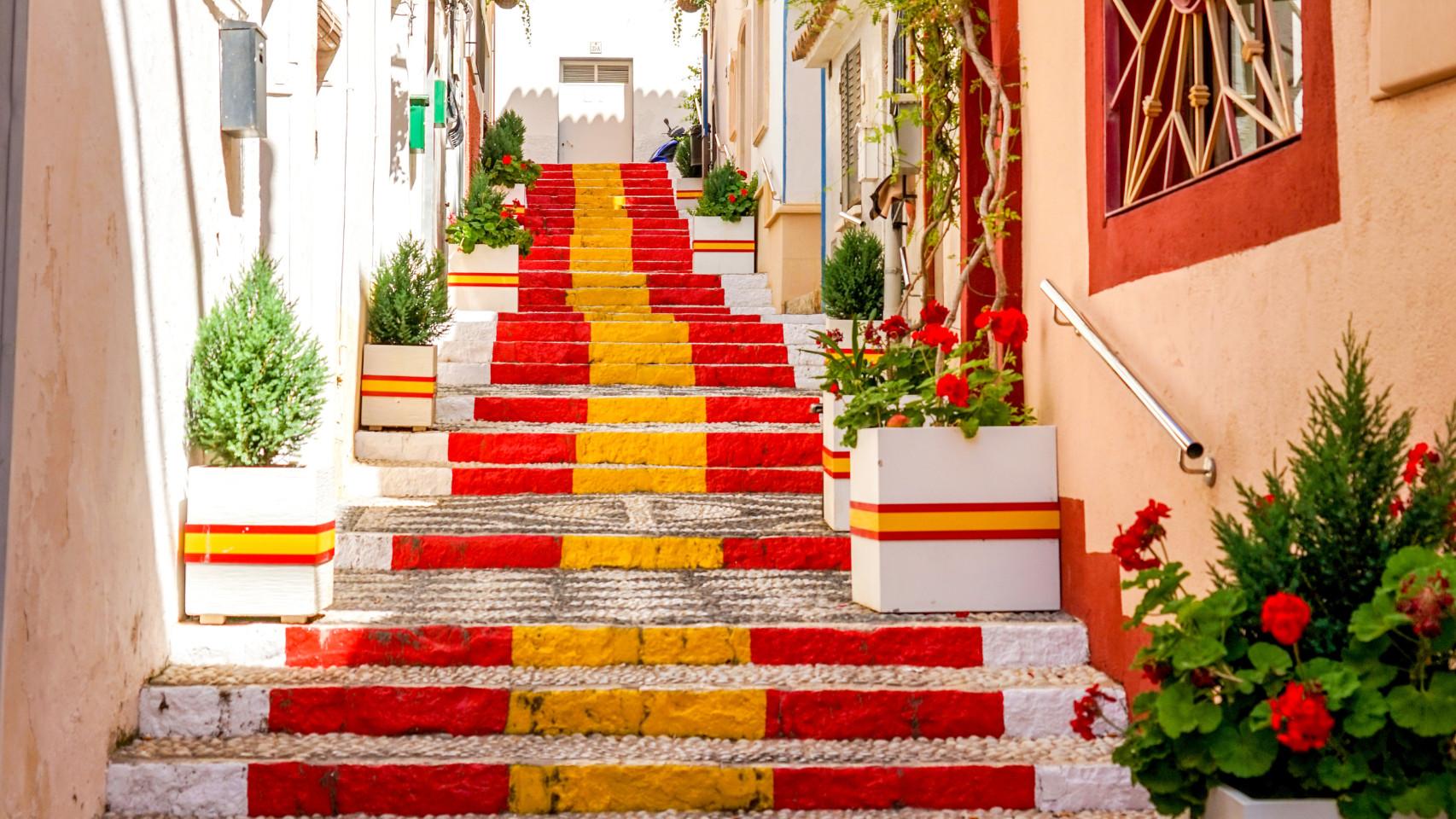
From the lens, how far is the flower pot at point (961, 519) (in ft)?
14.1

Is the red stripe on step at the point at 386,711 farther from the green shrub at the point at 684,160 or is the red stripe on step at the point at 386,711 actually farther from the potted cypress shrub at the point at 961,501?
the green shrub at the point at 684,160

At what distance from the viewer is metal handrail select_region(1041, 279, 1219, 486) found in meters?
3.29

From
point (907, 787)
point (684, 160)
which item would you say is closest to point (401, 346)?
point (907, 787)

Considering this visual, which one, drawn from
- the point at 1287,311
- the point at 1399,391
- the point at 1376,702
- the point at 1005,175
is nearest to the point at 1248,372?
the point at 1287,311

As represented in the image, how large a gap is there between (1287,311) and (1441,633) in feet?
3.80

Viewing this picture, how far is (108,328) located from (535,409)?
3316 millimetres

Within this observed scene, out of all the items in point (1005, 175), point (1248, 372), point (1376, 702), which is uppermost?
point (1005, 175)

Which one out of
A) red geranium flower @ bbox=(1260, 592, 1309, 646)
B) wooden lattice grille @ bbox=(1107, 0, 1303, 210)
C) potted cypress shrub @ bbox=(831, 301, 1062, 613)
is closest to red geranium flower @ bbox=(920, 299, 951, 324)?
potted cypress shrub @ bbox=(831, 301, 1062, 613)

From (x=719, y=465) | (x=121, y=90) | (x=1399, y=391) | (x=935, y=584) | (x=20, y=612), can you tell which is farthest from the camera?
(x=719, y=465)

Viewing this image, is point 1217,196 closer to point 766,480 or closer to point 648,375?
point 766,480

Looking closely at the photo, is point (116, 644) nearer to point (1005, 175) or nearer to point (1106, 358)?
point (1106, 358)

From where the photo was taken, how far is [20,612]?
9.59 ft

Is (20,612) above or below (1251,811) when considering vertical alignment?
above

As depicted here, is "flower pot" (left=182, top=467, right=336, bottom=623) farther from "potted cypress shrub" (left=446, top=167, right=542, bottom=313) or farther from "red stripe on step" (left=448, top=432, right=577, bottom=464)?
"potted cypress shrub" (left=446, top=167, right=542, bottom=313)
